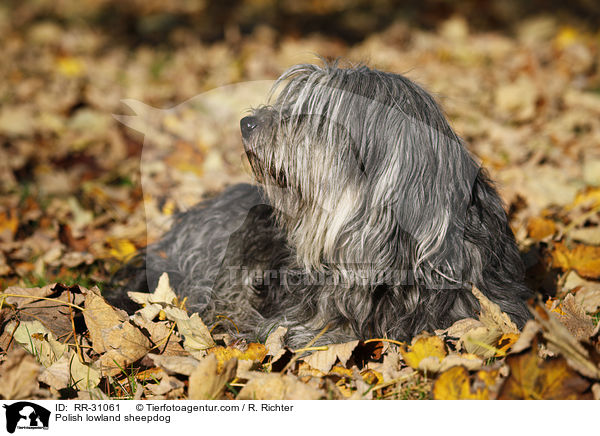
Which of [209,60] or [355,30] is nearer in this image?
[209,60]

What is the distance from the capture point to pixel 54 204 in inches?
209

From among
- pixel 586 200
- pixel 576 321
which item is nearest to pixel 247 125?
pixel 576 321

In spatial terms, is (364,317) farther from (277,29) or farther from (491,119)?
(277,29)

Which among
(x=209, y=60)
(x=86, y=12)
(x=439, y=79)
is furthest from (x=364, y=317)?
(x=86, y=12)

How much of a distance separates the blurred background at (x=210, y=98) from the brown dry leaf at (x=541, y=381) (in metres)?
1.52

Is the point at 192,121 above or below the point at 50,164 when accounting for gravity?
above

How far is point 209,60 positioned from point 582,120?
19.5 feet

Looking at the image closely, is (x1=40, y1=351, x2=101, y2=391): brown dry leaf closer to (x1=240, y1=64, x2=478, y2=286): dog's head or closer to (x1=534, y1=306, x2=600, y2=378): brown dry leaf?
(x1=240, y1=64, x2=478, y2=286): dog's head

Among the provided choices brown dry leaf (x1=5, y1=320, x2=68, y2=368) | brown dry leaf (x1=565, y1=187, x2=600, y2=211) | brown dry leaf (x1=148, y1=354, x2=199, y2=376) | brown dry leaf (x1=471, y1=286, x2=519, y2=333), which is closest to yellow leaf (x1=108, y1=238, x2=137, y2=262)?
brown dry leaf (x1=5, y1=320, x2=68, y2=368)

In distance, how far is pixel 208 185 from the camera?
5.56m

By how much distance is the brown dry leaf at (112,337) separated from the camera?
2783 millimetres
